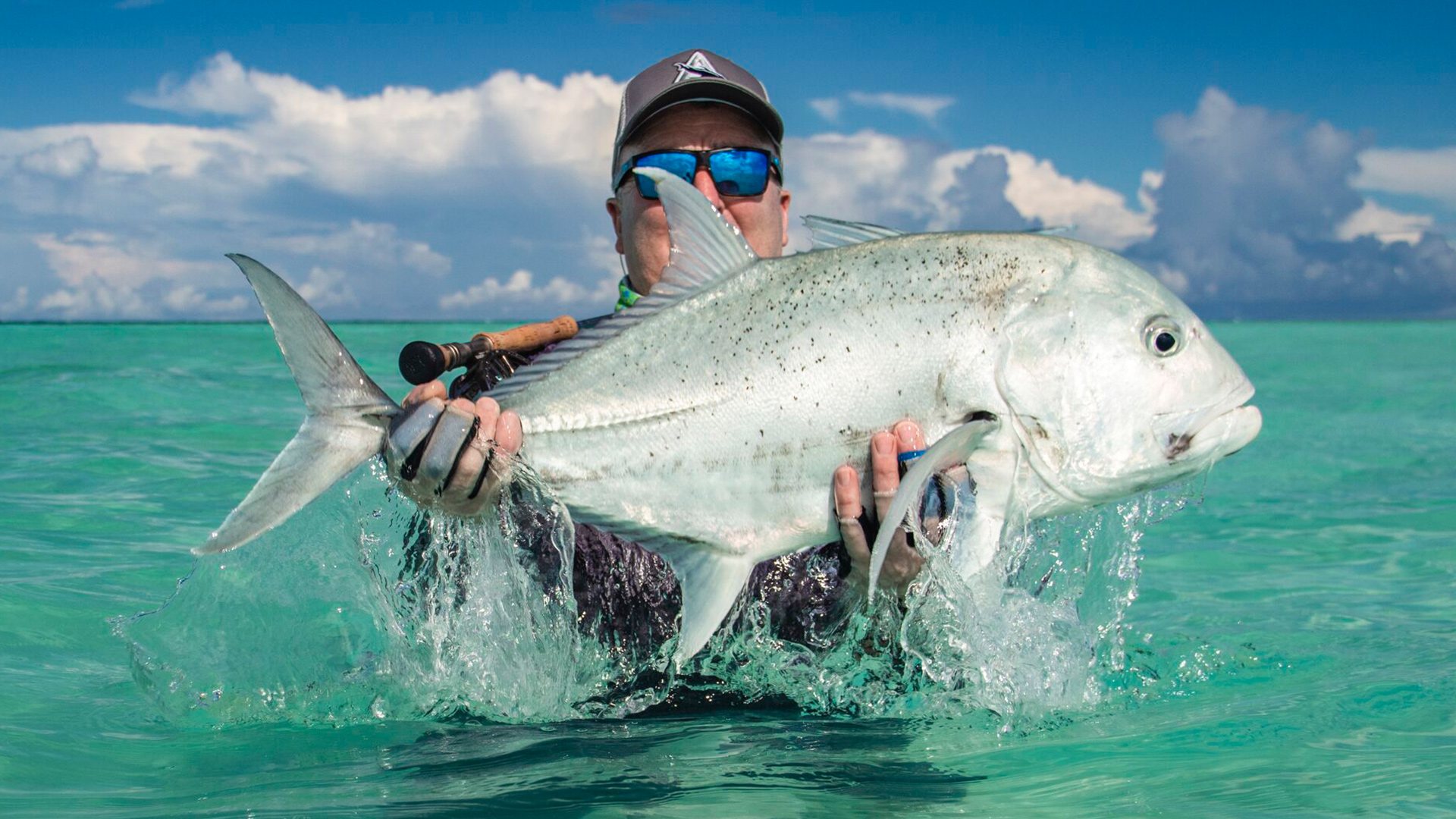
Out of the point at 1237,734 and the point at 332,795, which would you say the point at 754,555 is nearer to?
the point at 332,795

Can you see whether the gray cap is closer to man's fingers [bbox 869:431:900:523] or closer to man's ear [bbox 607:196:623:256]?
man's ear [bbox 607:196:623:256]

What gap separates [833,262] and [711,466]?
0.47 metres

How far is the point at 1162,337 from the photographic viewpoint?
2.24 metres

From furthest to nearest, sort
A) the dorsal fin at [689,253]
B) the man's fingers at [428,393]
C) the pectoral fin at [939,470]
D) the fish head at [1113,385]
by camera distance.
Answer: the man's fingers at [428,393] → the dorsal fin at [689,253] → the fish head at [1113,385] → the pectoral fin at [939,470]

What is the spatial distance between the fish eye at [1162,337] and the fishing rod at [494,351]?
1.48 meters

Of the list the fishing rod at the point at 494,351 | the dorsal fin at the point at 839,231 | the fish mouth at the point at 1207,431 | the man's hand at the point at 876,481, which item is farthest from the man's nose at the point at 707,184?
the fish mouth at the point at 1207,431

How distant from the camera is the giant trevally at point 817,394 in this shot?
223 cm

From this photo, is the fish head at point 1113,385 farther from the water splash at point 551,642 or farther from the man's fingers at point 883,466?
the water splash at point 551,642

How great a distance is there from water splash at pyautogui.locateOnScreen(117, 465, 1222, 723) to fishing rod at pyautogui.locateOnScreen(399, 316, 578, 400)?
0.34 m

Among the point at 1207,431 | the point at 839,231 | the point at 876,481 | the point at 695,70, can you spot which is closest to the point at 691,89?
the point at 695,70

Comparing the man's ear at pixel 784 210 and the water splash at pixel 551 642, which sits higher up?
the man's ear at pixel 784 210

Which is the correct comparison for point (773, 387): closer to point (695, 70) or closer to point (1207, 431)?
point (1207, 431)

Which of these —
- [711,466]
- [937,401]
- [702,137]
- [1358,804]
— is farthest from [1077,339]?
[702,137]

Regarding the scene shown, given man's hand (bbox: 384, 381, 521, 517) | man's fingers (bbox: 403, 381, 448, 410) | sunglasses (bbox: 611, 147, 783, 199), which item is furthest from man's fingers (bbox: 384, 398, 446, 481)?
sunglasses (bbox: 611, 147, 783, 199)
